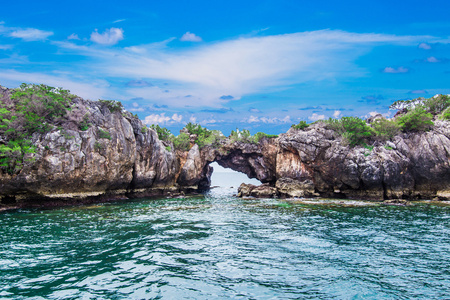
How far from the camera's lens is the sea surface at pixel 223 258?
30.1 feet

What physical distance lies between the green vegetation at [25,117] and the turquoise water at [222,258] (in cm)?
705

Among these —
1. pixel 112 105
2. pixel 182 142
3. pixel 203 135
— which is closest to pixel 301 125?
pixel 203 135

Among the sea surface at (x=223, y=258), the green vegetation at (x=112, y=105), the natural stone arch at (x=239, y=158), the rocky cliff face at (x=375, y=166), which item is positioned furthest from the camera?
the natural stone arch at (x=239, y=158)

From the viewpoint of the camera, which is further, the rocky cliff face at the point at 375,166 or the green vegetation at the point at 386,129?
the green vegetation at the point at 386,129

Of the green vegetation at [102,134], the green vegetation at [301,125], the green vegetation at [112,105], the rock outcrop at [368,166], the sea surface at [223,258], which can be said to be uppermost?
the green vegetation at [112,105]

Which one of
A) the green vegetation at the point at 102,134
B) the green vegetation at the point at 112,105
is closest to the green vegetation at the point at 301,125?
the green vegetation at the point at 112,105

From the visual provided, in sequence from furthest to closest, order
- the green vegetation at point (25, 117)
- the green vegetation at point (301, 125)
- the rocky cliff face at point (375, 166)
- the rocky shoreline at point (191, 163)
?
the green vegetation at point (301, 125) < the rocky cliff face at point (375, 166) < the rocky shoreline at point (191, 163) < the green vegetation at point (25, 117)

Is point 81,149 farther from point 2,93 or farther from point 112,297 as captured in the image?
point 112,297

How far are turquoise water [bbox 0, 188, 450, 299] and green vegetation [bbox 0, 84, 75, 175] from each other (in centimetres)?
705

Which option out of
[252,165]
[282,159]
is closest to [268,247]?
[282,159]

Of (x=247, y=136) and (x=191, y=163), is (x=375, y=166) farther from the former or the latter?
(x=191, y=163)

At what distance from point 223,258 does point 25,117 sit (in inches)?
Result: 1074

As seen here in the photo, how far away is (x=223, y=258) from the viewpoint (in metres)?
12.4

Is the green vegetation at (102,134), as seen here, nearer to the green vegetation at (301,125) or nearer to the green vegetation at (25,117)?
the green vegetation at (25,117)
